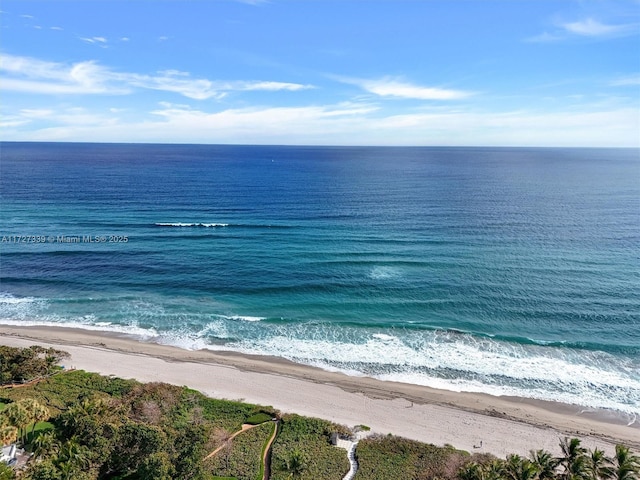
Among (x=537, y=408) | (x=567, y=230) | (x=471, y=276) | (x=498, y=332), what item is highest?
(x=567, y=230)

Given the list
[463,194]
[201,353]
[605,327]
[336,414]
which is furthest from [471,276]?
[463,194]

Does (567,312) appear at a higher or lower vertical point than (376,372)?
higher

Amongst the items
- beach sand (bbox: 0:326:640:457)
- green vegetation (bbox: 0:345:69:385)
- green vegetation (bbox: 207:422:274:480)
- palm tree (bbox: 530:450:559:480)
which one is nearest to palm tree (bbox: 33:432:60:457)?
green vegetation (bbox: 207:422:274:480)

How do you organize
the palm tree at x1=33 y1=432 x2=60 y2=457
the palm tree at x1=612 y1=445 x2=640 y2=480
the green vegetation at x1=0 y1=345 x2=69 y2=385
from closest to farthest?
the palm tree at x1=612 y1=445 x2=640 y2=480 < the palm tree at x1=33 y1=432 x2=60 y2=457 < the green vegetation at x1=0 y1=345 x2=69 y2=385

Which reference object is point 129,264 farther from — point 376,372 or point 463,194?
point 463,194

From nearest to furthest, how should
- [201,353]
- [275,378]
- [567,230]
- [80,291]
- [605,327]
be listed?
1. [275,378]
2. [201,353]
3. [605,327]
4. [80,291]
5. [567,230]

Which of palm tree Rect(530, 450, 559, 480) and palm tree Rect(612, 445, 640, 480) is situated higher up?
palm tree Rect(612, 445, 640, 480)

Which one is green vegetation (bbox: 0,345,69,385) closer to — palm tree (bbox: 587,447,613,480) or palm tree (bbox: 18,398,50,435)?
palm tree (bbox: 18,398,50,435)
